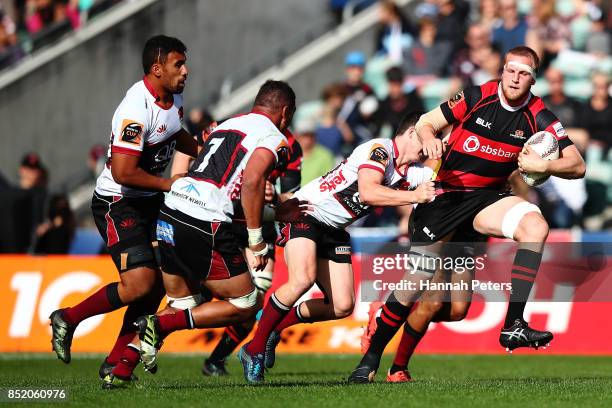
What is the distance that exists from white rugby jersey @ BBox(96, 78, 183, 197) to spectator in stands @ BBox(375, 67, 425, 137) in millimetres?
8166

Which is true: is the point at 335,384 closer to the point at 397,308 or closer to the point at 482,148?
the point at 397,308

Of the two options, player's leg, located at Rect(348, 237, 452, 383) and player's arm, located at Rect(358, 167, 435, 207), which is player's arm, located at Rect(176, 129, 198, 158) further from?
player's leg, located at Rect(348, 237, 452, 383)

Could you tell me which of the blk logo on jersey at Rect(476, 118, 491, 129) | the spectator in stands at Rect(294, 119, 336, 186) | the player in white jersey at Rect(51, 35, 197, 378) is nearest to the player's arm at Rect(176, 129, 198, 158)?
the player in white jersey at Rect(51, 35, 197, 378)

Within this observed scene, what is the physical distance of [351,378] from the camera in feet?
35.2

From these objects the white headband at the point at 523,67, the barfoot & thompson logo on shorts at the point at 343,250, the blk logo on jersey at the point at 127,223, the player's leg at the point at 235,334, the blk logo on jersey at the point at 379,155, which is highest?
the white headband at the point at 523,67

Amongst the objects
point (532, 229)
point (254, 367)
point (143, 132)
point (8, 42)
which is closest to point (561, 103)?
→ point (532, 229)

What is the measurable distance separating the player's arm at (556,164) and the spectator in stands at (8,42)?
14.0 m

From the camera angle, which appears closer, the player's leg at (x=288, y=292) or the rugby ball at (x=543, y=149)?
the rugby ball at (x=543, y=149)

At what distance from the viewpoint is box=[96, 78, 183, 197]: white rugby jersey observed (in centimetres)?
998

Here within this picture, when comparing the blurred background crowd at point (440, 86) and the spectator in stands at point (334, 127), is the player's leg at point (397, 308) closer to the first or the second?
the blurred background crowd at point (440, 86)

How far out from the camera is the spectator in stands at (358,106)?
62.3ft

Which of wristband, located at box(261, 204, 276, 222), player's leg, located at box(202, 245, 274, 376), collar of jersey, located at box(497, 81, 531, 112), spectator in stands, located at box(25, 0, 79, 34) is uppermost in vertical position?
spectator in stands, located at box(25, 0, 79, 34)

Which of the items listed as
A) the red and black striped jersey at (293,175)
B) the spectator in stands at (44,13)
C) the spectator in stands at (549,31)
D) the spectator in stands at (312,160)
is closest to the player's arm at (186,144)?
the red and black striped jersey at (293,175)

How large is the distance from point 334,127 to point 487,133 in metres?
8.37
